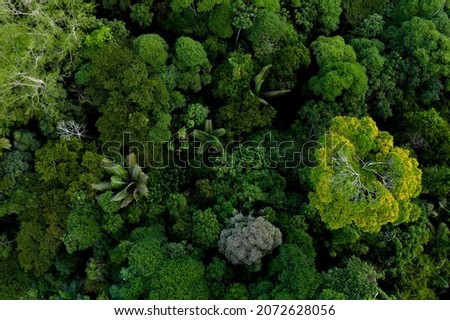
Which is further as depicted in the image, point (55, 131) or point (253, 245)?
point (55, 131)

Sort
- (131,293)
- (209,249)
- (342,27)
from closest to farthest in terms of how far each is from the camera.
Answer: (131,293) → (209,249) → (342,27)

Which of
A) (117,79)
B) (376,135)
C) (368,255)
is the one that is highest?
(376,135)

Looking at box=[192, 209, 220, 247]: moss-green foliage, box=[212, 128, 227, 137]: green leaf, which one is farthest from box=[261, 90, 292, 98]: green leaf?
box=[192, 209, 220, 247]: moss-green foliage

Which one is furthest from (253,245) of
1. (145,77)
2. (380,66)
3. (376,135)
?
(380,66)

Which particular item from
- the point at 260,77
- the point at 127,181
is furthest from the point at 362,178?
the point at 127,181

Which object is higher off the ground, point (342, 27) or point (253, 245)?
point (342, 27)

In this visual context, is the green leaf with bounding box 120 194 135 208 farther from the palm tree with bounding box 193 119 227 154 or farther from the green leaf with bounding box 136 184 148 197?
the palm tree with bounding box 193 119 227 154

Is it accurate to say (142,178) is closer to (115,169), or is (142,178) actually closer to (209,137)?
(115,169)

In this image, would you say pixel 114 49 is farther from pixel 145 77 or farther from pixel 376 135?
pixel 376 135
